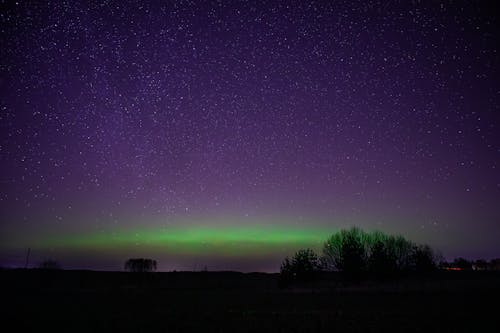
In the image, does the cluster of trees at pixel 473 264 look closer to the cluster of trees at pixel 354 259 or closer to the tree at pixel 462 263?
the tree at pixel 462 263

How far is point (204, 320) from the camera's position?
19266 millimetres

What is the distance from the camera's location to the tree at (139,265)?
526ft

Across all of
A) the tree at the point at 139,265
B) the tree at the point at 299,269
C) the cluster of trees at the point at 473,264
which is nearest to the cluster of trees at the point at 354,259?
the tree at the point at 299,269

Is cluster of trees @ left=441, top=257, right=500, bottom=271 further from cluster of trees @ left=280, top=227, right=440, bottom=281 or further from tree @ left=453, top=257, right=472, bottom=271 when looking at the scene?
cluster of trees @ left=280, top=227, right=440, bottom=281

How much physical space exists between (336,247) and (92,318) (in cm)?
6235

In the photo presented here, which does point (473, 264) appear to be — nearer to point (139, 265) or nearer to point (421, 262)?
point (421, 262)

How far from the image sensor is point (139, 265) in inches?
6378

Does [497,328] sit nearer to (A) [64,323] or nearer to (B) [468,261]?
(A) [64,323]

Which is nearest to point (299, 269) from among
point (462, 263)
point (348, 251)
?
point (348, 251)

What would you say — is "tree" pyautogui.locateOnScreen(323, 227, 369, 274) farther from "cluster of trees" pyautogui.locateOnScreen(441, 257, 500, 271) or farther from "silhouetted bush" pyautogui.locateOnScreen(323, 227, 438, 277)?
"cluster of trees" pyautogui.locateOnScreen(441, 257, 500, 271)

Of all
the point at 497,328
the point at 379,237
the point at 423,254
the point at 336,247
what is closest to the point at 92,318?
the point at 497,328

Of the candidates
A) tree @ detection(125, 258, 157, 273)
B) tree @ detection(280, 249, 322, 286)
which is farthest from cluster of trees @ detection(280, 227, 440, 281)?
tree @ detection(125, 258, 157, 273)

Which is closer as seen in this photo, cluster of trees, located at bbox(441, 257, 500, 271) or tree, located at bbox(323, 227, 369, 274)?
tree, located at bbox(323, 227, 369, 274)

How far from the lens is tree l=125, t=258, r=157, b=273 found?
160250mm
